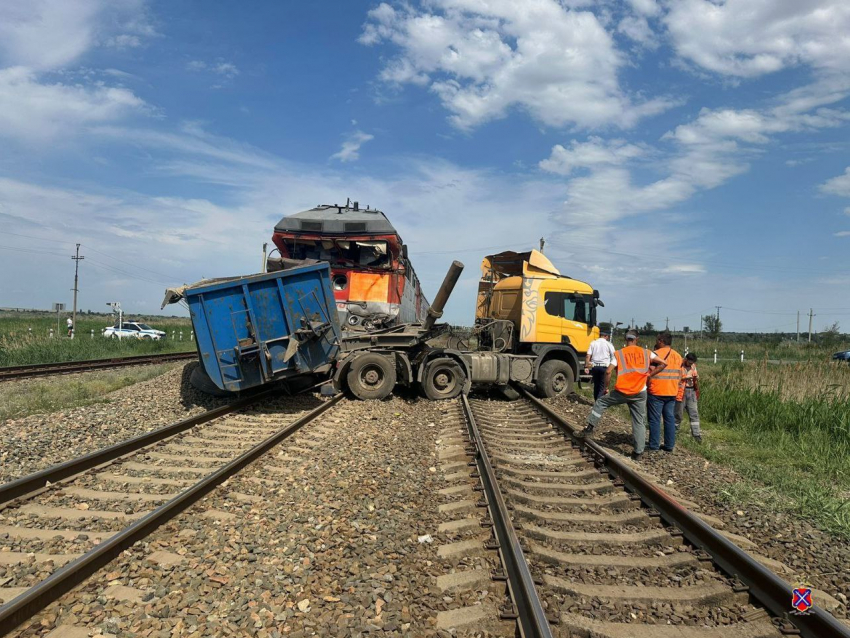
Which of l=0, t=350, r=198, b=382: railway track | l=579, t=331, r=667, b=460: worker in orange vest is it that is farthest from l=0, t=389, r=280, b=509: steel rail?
l=0, t=350, r=198, b=382: railway track

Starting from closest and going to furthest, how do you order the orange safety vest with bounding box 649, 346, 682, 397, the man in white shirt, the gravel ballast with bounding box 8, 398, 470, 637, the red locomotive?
1. the gravel ballast with bounding box 8, 398, 470, 637
2. the orange safety vest with bounding box 649, 346, 682, 397
3. the man in white shirt
4. the red locomotive

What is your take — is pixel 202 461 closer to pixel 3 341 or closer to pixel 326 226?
pixel 326 226

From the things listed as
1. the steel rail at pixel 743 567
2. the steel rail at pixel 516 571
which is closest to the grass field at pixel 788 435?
the steel rail at pixel 743 567

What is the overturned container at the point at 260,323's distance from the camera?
9.03m

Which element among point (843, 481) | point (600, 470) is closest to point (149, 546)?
point (600, 470)

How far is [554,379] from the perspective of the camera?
44.4 ft

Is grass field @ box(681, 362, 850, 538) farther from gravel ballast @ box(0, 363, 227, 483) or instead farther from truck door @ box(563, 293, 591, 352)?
gravel ballast @ box(0, 363, 227, 483)

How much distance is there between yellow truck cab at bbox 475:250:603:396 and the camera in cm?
1337

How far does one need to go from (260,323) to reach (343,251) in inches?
159

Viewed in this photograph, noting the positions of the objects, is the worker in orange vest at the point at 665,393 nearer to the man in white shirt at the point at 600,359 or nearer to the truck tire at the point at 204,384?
the man in white shirt at the point at 600,359

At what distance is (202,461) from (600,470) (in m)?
4.69

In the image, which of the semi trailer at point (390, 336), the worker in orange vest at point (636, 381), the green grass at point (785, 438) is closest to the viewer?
the green grass at point (785, 438)
